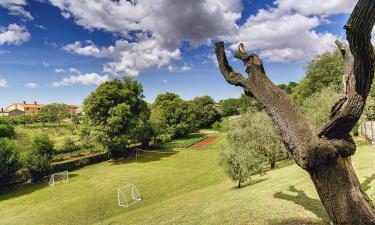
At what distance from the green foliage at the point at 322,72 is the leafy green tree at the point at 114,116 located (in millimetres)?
27165

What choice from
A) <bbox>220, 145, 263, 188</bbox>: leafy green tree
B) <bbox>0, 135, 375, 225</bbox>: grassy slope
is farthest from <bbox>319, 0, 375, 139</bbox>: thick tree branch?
<bbox>220, 145, 263, 188</bbox>: leafy green tree

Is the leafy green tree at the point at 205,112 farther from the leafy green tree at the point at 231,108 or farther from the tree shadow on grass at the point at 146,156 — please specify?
the tree shadow on grass at the point at 146,156

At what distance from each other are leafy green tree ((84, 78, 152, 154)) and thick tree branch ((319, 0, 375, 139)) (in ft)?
121

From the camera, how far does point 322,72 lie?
154 feet

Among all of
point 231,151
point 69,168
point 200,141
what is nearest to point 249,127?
point 231,151

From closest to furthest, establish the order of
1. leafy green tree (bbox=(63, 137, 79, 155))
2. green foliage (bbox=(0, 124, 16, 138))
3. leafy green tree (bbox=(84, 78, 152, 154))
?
leafy green tree (bbox=(84, 78, 152, 154)) < green foliage (bbox=(0, 124, 16, 138)) < leafy green tree (bbox=(63, 137, 79, 155))

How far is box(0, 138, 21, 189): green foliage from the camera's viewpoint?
29.4m

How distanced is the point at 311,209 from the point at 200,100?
81.1 meters

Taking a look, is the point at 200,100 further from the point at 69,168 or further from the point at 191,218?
the point at 191,218

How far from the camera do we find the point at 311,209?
35.7 feet

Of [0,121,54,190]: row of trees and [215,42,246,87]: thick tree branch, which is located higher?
[215,42,246,87]: thick tree branch

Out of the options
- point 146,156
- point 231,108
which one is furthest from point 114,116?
point 231,108

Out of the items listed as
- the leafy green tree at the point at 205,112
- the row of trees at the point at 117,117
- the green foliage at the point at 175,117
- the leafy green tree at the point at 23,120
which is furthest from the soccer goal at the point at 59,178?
the leafy green tree at the point at 23,120

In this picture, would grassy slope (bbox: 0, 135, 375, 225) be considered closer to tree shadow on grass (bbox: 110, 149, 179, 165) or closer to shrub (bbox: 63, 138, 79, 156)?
tree shadow on grass (bbox: 110, 149, 179, 165)
